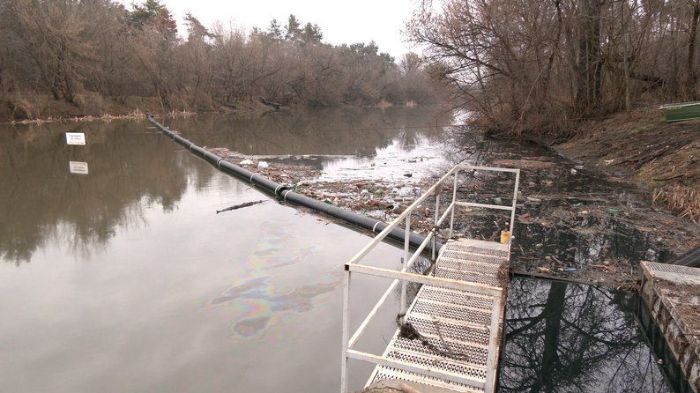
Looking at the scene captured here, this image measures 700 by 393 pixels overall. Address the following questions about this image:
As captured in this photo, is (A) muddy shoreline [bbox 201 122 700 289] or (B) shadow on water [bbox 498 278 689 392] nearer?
(B) shadow on water [bbox 498 278 689 392]

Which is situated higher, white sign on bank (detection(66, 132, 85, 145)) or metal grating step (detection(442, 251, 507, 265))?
white sign on bank (detection(66, 132, 85, 145))

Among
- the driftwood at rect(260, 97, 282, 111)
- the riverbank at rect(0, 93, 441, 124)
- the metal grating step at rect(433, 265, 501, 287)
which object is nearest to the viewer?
the metal grating step at rect(433, 265, 501, 287)

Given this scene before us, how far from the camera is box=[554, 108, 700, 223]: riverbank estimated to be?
341 inches

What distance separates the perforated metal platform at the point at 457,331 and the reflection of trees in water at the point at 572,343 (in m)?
0.44

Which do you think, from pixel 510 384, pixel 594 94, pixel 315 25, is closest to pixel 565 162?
pixel 594 94

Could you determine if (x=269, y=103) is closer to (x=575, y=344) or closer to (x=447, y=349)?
(x=575, y=344)

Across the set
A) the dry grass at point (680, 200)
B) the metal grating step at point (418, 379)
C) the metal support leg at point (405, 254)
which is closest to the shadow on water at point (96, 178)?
the metal support leg at point (405, 254)

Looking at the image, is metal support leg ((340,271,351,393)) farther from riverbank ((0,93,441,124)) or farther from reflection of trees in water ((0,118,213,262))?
riverbank ((0,93,441,124))

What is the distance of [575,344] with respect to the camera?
4262mm

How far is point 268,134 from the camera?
26.4 metres

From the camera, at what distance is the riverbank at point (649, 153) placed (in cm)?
866

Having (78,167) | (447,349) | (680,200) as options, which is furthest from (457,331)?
(78,167)

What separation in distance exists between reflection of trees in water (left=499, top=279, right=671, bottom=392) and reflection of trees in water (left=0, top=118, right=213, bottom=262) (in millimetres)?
5686

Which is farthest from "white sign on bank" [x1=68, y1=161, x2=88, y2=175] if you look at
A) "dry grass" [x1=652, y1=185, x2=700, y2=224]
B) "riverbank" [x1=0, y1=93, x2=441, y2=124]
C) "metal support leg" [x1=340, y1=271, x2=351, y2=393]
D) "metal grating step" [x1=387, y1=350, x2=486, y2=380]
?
"riverbank" [x1=0, y1=93, x2=441, y2=124]
